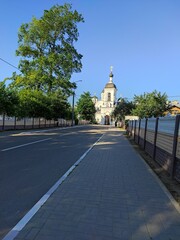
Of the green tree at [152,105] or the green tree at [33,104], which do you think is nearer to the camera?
the green tree at [33,104]

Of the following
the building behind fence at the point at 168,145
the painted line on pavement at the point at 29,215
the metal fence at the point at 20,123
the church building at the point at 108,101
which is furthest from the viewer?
→ the church building at the point at 108,101

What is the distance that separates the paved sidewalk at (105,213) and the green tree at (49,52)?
39.7 m

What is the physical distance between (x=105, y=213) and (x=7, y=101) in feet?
89.0

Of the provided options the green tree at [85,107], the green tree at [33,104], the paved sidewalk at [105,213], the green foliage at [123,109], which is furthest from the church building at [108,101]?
the paved sidewalk at [105,213]

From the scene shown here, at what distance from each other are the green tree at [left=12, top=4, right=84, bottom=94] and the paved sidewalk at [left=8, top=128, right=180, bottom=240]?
39.7 meters

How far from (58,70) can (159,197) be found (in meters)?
44.0

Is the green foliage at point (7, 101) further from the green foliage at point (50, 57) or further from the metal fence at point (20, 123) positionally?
the green foliage at point (50, 57)

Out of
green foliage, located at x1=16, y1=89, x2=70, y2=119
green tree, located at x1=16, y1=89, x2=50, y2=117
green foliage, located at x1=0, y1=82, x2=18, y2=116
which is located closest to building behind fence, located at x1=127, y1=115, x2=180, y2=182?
green foliage, located at x1=0, y1=82, x2=18, y2=116

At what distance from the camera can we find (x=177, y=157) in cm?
762

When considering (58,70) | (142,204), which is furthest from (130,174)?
(58,70)

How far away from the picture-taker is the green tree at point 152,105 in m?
51.0

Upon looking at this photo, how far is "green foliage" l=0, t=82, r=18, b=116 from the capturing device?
30014mm

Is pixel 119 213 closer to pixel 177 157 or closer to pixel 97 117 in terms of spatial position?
pixel 177 157

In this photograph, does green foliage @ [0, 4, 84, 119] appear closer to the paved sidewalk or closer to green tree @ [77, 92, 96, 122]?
the paved sidewalk
